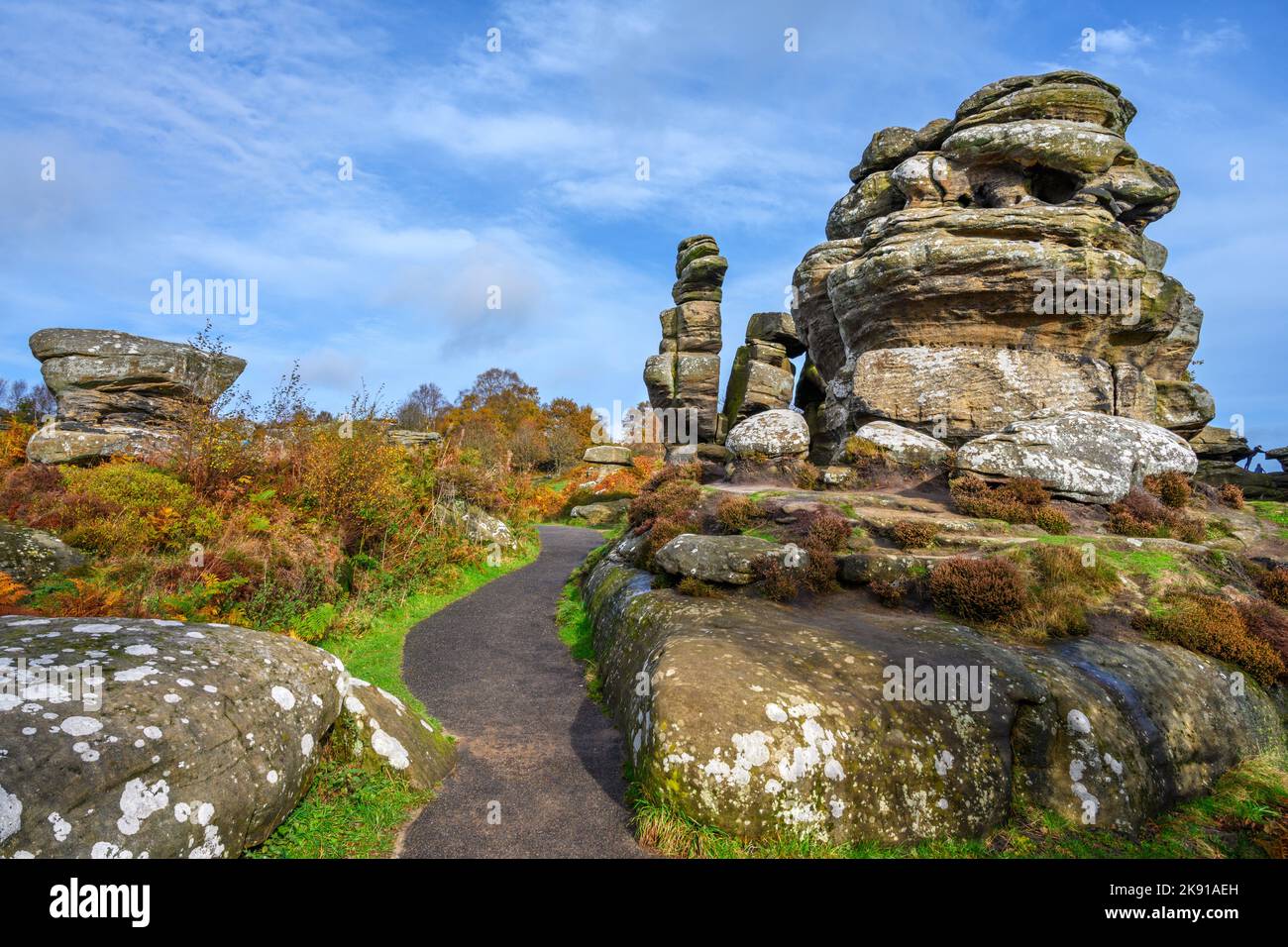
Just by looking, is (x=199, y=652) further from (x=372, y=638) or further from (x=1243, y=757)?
(x=1243, y=757)

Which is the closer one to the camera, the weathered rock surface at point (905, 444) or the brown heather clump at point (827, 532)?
the brown heather clump at point (827, 532)

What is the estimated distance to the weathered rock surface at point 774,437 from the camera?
19.9m

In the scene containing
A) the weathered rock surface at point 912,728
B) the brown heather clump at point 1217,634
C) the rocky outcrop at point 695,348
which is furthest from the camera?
the rocky outcrop at point 695,348

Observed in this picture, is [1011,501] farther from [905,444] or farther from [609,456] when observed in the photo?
[609,456]

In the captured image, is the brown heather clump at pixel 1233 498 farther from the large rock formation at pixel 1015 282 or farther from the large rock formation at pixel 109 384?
the large rock formation at pixel 109 384

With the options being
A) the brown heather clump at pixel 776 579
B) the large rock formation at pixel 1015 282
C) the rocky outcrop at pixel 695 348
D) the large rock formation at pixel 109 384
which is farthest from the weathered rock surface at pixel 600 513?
the brown heather clump at pixel 776 579

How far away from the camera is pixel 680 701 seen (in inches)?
254

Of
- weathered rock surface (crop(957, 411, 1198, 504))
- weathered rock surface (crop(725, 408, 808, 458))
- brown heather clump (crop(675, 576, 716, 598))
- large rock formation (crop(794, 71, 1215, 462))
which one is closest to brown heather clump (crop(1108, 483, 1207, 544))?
weathered rock surface (crop(957, 411, 1198, 504))

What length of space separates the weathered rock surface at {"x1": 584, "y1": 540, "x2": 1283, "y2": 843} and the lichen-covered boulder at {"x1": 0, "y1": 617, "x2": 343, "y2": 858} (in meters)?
3.66

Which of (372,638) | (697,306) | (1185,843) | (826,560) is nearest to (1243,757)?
(1185,843)

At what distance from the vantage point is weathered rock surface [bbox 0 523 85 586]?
10.7 meters

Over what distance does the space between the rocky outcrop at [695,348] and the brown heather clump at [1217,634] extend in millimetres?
28726

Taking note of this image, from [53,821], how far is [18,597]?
8.28m
